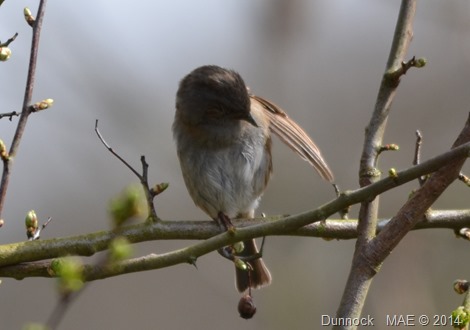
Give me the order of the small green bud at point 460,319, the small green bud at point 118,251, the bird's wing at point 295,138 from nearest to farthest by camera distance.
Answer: the small green bud at point 118,251 < the small green bud at point 460,319 < the bird's wing at point 295,138

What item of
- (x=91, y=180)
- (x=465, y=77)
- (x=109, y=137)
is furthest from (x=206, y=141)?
(x=91, y=180)

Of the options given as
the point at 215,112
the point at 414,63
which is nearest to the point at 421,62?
the point at 414,63

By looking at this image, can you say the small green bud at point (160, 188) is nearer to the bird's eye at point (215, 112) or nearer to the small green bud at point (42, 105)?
the small green bud at point (42, 105)

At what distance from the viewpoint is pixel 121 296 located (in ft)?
32.4

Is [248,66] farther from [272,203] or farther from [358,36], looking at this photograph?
[272,203]

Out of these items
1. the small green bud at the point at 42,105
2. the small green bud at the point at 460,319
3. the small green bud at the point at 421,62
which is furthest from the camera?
the small green bud at the point at 421,62

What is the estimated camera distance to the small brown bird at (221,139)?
17.0 ft

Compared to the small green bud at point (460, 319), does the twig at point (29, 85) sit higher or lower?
higher

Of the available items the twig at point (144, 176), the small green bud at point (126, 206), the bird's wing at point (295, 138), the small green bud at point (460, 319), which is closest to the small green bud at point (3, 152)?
the twig at point (144, 176)

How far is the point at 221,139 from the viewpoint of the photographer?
5309 millimetres

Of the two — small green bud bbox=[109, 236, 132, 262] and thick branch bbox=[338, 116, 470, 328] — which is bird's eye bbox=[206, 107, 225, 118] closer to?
thick branch bbox=[338, 116, 470, 328]

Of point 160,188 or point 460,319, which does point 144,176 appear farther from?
point 460,319

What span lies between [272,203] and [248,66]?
2.82m

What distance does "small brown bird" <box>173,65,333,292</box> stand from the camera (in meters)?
5.20
